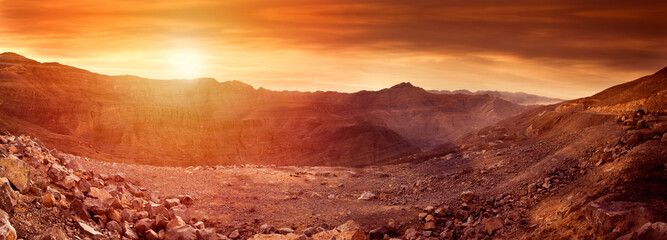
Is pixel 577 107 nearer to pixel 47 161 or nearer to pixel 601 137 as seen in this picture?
pixel 601 137

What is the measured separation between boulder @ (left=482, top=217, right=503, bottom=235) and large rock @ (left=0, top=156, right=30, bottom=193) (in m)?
11.2

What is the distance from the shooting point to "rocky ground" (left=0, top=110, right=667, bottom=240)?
8.88 m

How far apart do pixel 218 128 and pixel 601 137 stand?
214 feet

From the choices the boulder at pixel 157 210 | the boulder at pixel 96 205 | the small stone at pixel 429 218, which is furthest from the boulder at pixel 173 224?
the small stone at pixel 429 218

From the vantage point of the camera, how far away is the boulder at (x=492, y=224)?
10.9m

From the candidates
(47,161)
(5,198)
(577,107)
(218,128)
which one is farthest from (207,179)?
(218,128)

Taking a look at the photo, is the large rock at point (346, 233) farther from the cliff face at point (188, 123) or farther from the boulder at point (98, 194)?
the cliff face at point (188, 123)

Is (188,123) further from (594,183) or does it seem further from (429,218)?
(594,183)

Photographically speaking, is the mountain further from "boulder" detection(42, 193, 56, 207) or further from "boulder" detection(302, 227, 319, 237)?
"boulder" detection(42, 193, 56, 207)

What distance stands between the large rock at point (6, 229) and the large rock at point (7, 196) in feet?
1.54

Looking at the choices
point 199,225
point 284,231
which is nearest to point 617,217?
point 284,231

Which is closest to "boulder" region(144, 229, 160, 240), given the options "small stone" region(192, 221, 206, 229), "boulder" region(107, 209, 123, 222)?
"boulder" region(107, 209, 123, 222)

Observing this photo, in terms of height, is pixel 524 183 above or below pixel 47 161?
below

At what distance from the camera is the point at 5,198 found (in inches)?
324
